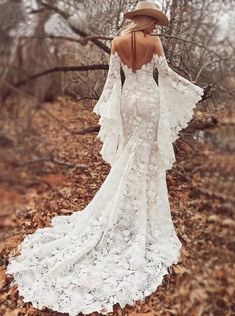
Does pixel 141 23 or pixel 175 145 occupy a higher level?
pixel 141 23

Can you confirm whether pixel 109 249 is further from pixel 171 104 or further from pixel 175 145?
pixel 175 145

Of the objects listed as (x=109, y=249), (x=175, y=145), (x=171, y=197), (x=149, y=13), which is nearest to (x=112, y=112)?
(x=149, y=13)

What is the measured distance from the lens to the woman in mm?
3225

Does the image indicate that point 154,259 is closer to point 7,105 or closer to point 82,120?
point 7,105

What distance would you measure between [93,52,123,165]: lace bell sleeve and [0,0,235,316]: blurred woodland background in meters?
0.40

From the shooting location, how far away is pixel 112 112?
12.1 feet

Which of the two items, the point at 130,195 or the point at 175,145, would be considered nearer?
the point at 130,195

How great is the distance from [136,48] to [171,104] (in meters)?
0.62

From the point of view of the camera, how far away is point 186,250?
370 cm

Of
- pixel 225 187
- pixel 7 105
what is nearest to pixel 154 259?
pixel 225 187

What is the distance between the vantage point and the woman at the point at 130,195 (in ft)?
10.6

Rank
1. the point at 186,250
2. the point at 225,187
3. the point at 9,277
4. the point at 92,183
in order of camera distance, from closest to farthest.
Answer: the point at 9,277
the point at 186,250
the point at 225,187
the point at 92,183

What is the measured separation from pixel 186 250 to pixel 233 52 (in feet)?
9.19

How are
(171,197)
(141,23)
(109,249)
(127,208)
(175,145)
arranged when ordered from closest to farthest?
(109,249) → (141,23) → (127,208) → (171,197) → (175,145)
